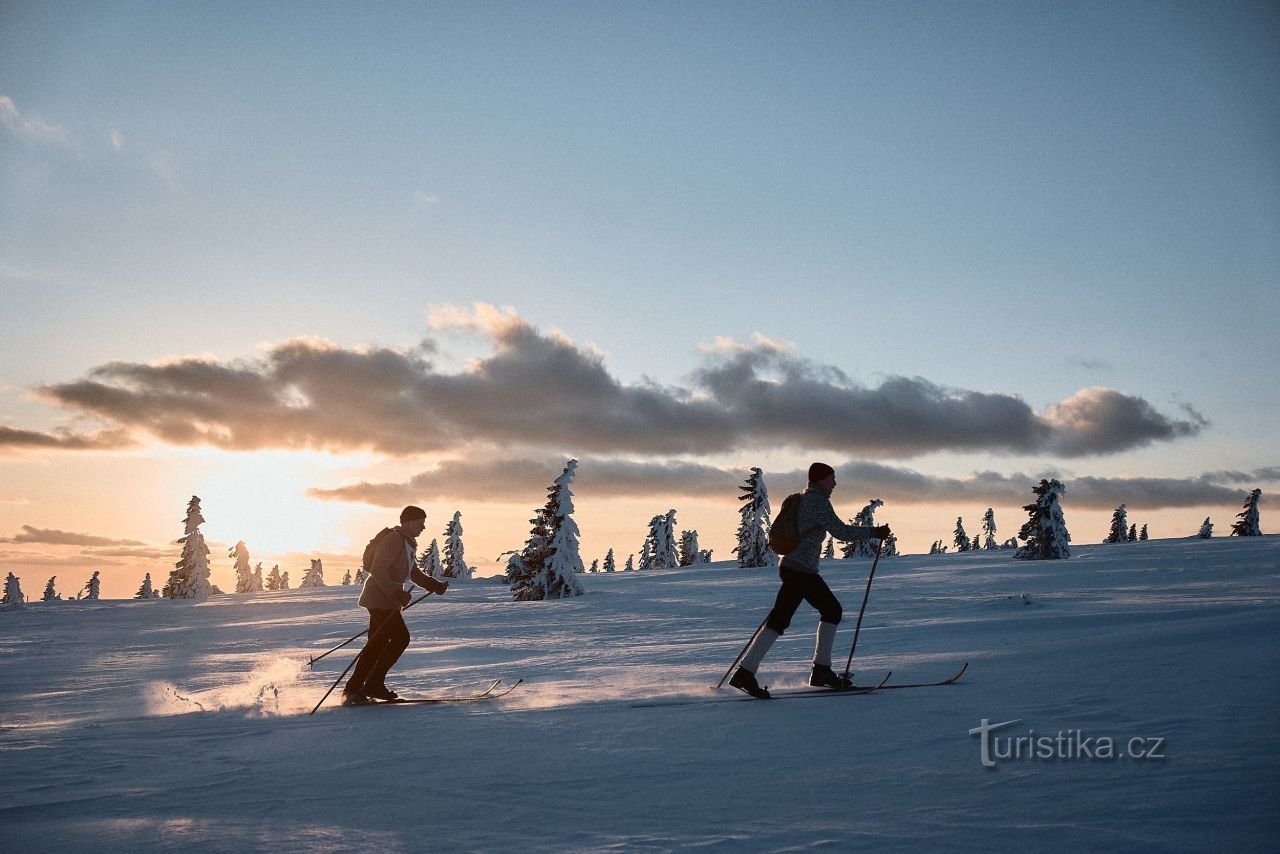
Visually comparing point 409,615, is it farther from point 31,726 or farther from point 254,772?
point 254,772

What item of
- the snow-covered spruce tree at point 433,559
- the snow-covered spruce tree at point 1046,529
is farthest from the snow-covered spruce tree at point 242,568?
the snow-covered spruce tree at point 1046,529

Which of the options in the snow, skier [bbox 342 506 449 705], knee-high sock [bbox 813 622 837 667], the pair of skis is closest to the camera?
the snow

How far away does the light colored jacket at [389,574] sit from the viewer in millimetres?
9945

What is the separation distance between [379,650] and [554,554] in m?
21.8

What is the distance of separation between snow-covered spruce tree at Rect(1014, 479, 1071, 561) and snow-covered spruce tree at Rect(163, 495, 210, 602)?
48.7 metres

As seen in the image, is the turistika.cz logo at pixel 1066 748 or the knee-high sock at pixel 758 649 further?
the knee-high sock at pixel 758 649

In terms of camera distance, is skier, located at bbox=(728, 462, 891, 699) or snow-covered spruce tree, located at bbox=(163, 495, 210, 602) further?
snow-covered spruce tree, located at bbox=(163, 495, 210, 602)

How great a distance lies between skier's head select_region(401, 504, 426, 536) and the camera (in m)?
10.2

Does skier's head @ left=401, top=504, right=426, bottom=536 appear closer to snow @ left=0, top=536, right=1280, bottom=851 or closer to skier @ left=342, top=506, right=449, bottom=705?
skier @ left=342, top=506, right=449, bottom=705

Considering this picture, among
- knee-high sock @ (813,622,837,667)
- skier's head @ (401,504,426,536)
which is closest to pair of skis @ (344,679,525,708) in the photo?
skier's head @ (401,504,426,536)

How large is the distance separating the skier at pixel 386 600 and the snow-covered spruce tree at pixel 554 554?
69.1 ft

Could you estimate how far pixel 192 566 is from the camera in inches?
2112

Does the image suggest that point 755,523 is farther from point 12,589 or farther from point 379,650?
point 12,589

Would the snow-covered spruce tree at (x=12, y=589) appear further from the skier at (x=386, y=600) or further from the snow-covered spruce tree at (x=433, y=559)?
the skier at (x=386, y=600)
